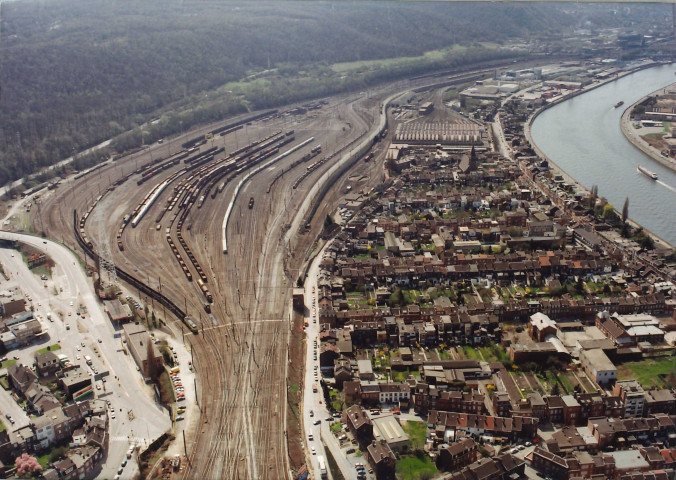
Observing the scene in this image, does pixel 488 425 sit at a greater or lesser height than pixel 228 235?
lesser

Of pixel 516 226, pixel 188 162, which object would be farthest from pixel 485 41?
pixel 516 226

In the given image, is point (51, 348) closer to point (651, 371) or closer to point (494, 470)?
point (494, 470)

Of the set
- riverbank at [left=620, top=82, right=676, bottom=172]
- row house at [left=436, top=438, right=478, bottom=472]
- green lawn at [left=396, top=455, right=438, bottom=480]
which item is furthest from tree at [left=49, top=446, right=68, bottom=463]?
riverbank at [left=620, top=82, right=676, bottom=172]

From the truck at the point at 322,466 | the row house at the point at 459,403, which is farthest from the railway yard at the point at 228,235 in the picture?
the row house at the point at 459,403

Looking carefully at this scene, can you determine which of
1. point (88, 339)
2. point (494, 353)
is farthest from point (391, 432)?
point (88, 339)

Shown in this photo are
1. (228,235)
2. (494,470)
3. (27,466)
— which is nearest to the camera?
(494,470)

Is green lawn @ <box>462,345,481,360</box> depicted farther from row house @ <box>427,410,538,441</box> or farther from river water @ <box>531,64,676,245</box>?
river water @ <box>531,64,676,245</box>
